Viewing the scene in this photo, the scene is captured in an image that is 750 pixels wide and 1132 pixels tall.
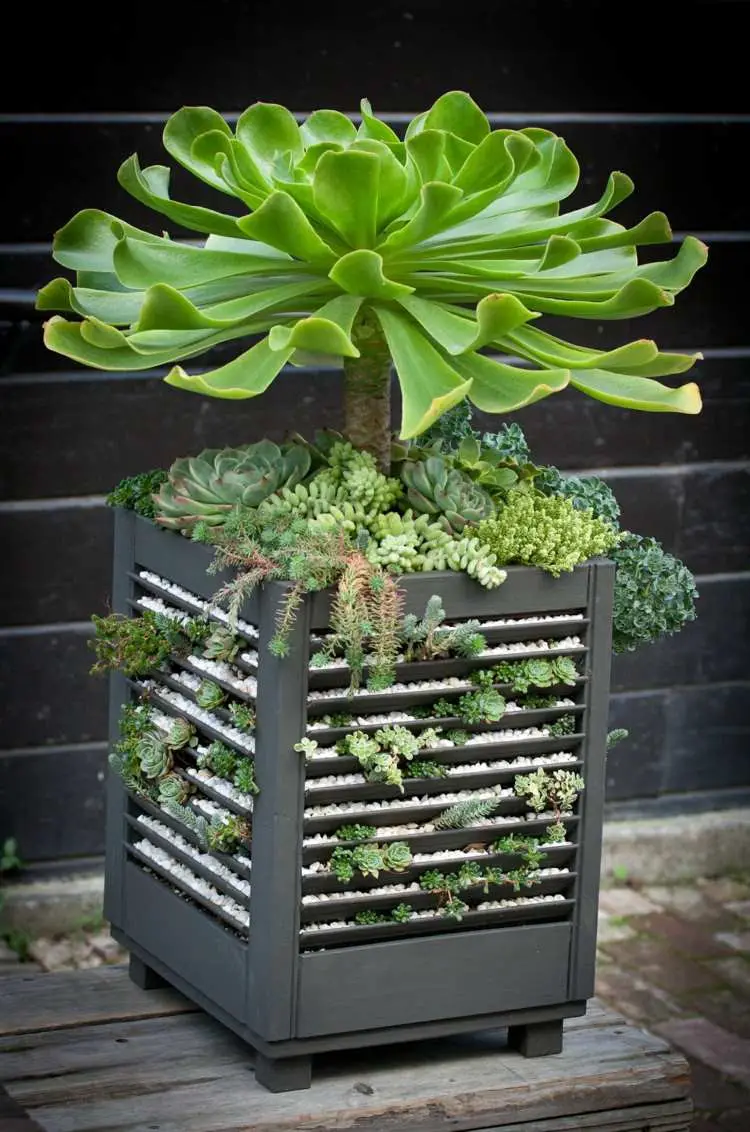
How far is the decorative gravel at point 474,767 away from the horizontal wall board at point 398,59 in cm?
174

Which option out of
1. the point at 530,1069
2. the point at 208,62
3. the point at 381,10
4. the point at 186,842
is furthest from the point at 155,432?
the point at 530,1069

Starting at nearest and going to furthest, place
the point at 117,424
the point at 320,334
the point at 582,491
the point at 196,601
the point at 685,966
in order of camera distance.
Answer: the point at 320,334 < the point at 196,601 < the point at 582,491 < the point at 117,424 < the point at 685,966

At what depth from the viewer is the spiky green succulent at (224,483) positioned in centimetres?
166

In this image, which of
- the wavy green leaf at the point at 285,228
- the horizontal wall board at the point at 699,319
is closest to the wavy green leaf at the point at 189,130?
the wavy green leaf at the point at 285,228

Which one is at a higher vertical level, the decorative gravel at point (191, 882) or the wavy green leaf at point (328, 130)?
the wavy green leaf at point (328, 130)

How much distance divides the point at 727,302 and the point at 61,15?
1.45m

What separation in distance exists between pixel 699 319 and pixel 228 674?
6.67 ft

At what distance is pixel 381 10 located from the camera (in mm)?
3070

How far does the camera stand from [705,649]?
11.7 ft

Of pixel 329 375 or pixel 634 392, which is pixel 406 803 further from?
pixel 329 375

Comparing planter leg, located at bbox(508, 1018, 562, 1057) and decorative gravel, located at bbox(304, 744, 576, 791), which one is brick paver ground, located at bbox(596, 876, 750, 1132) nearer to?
planter leg, located at bbox(508, 1018, 562, 1057)

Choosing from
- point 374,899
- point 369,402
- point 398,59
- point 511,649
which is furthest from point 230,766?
point 398,59

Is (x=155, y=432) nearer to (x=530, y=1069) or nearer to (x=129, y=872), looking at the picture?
(x=129, y=872)

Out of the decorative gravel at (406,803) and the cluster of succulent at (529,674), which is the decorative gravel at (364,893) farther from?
the cluster of succulent at (529,674)
